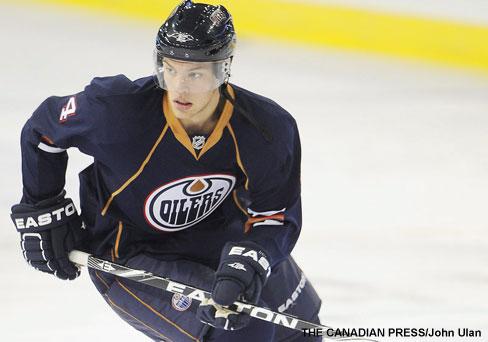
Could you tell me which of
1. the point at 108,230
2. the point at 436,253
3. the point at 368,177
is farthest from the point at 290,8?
the point at 108,230

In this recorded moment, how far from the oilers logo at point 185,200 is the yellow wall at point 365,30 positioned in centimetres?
307

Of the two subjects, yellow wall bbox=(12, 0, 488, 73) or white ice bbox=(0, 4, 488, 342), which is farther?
yellow wall bbox=(12, 0, 488, 73)

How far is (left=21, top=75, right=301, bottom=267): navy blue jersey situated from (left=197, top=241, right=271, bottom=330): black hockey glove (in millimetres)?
75

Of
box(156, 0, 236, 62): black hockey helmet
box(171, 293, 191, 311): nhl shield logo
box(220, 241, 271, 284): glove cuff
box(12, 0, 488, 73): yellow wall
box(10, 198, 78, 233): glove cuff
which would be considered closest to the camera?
box(156, 0, 236, 62): black hockey helmet

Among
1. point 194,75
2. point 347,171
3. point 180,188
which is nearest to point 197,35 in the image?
point 194,75

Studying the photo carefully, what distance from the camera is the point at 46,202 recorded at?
2.88 metres

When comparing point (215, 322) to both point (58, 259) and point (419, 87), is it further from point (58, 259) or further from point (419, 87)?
point (419, 87)

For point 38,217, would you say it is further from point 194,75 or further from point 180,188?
point 194,75

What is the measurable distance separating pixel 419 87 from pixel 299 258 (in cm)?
181

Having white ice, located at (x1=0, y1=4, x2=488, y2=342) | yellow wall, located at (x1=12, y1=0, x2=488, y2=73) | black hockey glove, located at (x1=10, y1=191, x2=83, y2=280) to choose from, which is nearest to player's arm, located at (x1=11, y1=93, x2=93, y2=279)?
black hockey glove, located at (x1=10, y1=191, x2=83, y2=280)

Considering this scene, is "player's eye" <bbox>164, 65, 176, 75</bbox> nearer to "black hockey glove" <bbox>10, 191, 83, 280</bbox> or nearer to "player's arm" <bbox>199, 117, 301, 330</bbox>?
"player's arm" <bbox>199, 117, 301, 330</bbox>

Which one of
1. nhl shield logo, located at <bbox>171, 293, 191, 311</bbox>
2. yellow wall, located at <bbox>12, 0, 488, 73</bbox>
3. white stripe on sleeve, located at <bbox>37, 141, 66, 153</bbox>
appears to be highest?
yellow wall, located at <bbox>12, 0, 488, 73</bbox>

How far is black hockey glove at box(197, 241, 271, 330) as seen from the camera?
2580 millimetres

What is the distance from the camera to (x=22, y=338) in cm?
337
